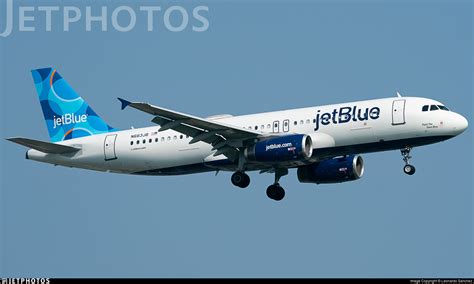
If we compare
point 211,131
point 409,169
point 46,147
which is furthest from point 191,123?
point 409,169

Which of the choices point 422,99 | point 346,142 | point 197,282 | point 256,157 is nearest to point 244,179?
point 256,157

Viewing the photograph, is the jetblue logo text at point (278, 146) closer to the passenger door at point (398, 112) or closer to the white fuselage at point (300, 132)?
the white fuselage at point (300, 132)

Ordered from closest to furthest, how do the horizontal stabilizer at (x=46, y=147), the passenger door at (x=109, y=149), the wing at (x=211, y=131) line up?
the wing at (x=211, y=131)
the horizontal stabilizer at (x=46, y=147)
the passenger door at (x=109, y=149)

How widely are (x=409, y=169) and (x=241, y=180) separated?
7.72 m

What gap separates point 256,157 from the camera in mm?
49562

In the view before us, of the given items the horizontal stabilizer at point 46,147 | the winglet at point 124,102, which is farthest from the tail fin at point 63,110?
the winglet at point 124,102

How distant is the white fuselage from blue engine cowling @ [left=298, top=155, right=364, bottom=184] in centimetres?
274

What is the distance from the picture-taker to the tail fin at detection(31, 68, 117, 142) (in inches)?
2233

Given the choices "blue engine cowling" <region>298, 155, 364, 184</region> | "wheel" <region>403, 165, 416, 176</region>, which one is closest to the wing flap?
"blue engine cowling" <region>298, 155, 364, 184</region>

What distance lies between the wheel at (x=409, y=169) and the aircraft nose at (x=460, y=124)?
8.11 feet

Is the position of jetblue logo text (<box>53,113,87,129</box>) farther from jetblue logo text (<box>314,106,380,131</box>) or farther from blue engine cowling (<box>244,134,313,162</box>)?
jetblue logo text (<box>314,106,380,131</box>)

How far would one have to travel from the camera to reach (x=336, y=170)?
172ft

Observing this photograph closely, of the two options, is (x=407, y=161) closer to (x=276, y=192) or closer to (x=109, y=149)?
(x=276, y=192)

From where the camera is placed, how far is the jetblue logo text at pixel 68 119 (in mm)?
57344
